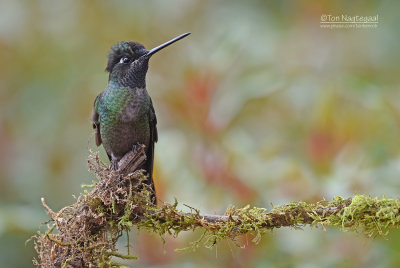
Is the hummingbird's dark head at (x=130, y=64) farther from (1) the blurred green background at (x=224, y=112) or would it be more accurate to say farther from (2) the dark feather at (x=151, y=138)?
(2) the dark feather at (x=151, y=138)

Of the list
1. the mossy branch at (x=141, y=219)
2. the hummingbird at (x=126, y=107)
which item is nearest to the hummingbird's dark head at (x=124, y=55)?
the hummingbird at (x=126, y=107)

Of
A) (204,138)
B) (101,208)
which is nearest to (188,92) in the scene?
(204,138)

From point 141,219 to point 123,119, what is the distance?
132 centimetres

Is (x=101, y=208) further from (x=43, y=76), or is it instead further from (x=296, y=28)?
(x=296, y=28)

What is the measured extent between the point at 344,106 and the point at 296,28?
1751 mm

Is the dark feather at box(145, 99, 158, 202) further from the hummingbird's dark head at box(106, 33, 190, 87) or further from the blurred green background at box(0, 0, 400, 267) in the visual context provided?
the hummingbird's dark head at box(106, 33, 190, 87)

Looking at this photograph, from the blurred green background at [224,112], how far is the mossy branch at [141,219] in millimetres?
330

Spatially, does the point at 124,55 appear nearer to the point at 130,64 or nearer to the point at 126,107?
the point at 130,64

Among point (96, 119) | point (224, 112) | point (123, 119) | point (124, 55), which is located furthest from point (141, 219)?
point (124, 55)

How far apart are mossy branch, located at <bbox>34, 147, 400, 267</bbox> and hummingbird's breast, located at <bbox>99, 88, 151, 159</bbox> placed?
102 centimetres

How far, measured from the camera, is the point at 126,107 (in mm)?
4301

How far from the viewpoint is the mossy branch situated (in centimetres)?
269

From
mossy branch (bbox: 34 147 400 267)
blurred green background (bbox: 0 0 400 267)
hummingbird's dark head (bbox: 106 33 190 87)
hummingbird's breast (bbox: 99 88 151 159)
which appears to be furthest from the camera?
hummingbird's dark head (bbox: 106 33 190 87)

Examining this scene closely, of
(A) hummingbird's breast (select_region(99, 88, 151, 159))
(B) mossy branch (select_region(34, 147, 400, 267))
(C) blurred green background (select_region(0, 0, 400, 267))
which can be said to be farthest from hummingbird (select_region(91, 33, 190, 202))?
(B) mossy branch (select_region(34, 147, 400, 267))
